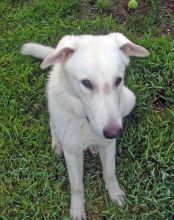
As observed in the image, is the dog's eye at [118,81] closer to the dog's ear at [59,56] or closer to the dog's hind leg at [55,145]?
the dog's ear at [59,56]

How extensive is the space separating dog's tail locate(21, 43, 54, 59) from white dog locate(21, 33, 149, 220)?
738mm

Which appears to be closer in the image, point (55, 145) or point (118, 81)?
point (118, 81)

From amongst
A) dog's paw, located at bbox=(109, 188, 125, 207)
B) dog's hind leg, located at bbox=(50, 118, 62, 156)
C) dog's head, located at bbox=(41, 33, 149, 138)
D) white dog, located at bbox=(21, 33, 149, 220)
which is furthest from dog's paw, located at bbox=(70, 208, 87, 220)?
dog's head, located at bbox=(41, 33, 149, 138)

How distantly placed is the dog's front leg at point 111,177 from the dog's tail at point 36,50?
39.6 inches

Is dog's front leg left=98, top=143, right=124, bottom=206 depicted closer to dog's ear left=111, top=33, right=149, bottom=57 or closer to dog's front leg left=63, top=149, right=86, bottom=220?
dog's front leg left=63, top=149, right=86, bottom=220

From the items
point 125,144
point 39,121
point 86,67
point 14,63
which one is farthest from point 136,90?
point 86,67

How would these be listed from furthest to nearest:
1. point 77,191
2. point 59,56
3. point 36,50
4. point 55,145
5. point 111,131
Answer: point 36,50
point 55,145
point 77,191
point 59,56
point 111,131

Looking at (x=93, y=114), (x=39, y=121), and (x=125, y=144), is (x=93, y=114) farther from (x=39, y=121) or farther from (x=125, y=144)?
(x=39, y=121)

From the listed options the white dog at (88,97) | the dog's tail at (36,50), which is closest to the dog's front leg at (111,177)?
the white dog at (88,97)

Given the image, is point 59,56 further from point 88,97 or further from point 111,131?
point 111,131

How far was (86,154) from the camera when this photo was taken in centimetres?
404

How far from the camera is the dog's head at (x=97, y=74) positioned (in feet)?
9.43

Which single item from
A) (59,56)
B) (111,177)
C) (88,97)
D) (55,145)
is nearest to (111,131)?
(88,97)

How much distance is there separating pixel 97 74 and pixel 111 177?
1068 millimetres
